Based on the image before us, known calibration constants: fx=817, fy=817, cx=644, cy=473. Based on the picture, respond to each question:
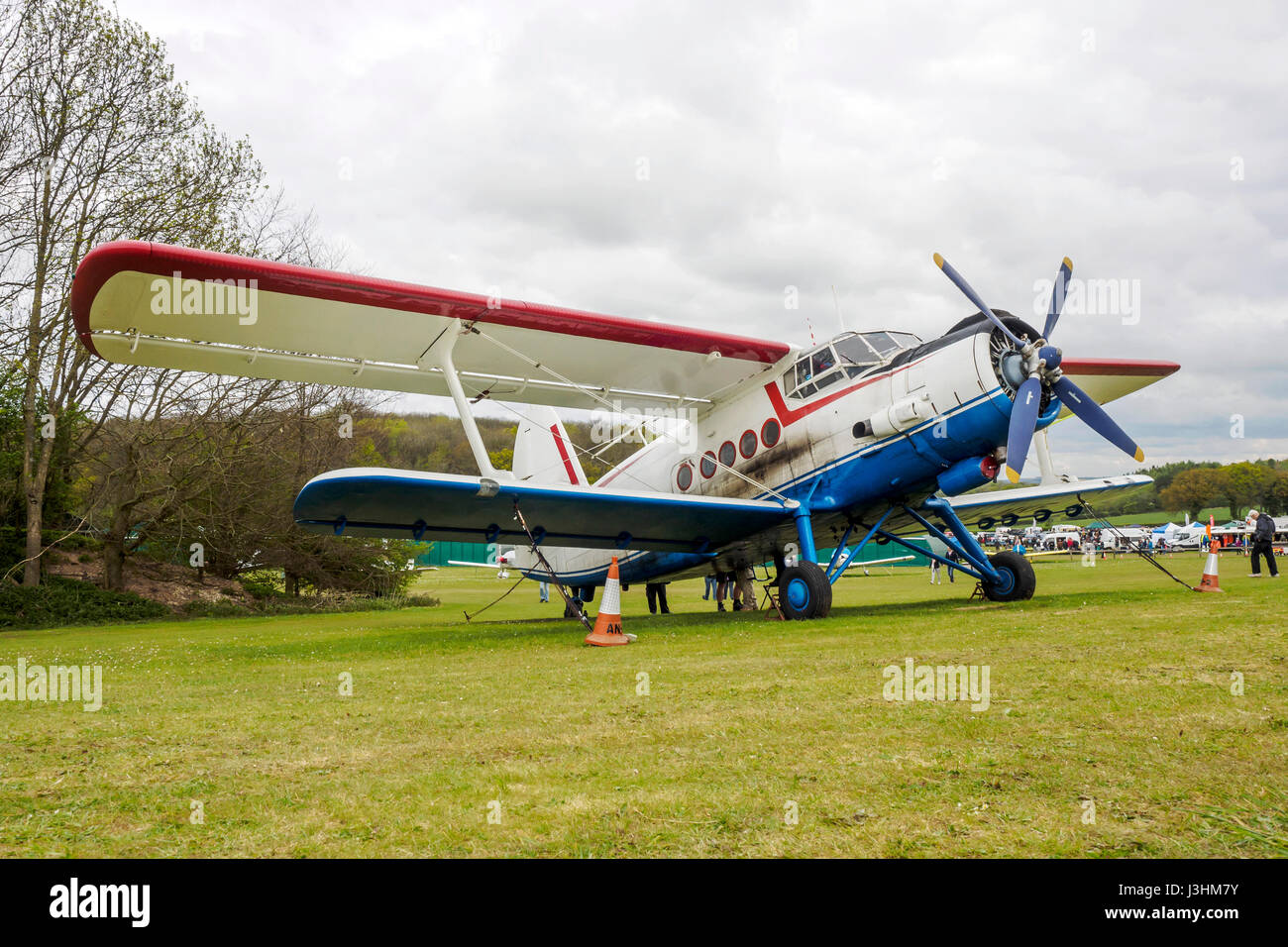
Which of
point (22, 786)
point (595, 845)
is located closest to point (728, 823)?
point (595, 845)

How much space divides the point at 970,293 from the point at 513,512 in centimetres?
641

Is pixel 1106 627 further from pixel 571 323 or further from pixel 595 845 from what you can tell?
pixel 571 323

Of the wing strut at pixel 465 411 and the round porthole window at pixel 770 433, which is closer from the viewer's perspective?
the wing strut at pixel 465 411

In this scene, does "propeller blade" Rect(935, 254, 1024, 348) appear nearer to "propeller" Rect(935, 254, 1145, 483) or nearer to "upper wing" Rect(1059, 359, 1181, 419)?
"propeller" Rect(935, 254, 1145, 483)

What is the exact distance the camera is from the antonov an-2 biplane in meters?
9.58

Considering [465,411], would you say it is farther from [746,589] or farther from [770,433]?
[746,589]

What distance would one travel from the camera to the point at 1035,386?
9359 mm

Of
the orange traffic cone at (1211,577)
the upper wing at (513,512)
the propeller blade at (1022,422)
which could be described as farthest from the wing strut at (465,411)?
the orange traffic cone at (1211,577)

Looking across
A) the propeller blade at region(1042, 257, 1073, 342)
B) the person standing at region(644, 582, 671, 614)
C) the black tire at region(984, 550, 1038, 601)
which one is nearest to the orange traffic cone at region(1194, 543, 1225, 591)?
the black tire at region(984, 550, 1038, 601)

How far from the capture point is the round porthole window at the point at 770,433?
11969 millimetres

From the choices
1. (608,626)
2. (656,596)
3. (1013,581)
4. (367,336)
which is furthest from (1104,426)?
(656,596)

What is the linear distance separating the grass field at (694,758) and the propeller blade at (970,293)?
386cm

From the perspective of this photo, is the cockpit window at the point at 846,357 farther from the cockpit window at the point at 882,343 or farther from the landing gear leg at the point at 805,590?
the landing gear leg at the point at 805,590
